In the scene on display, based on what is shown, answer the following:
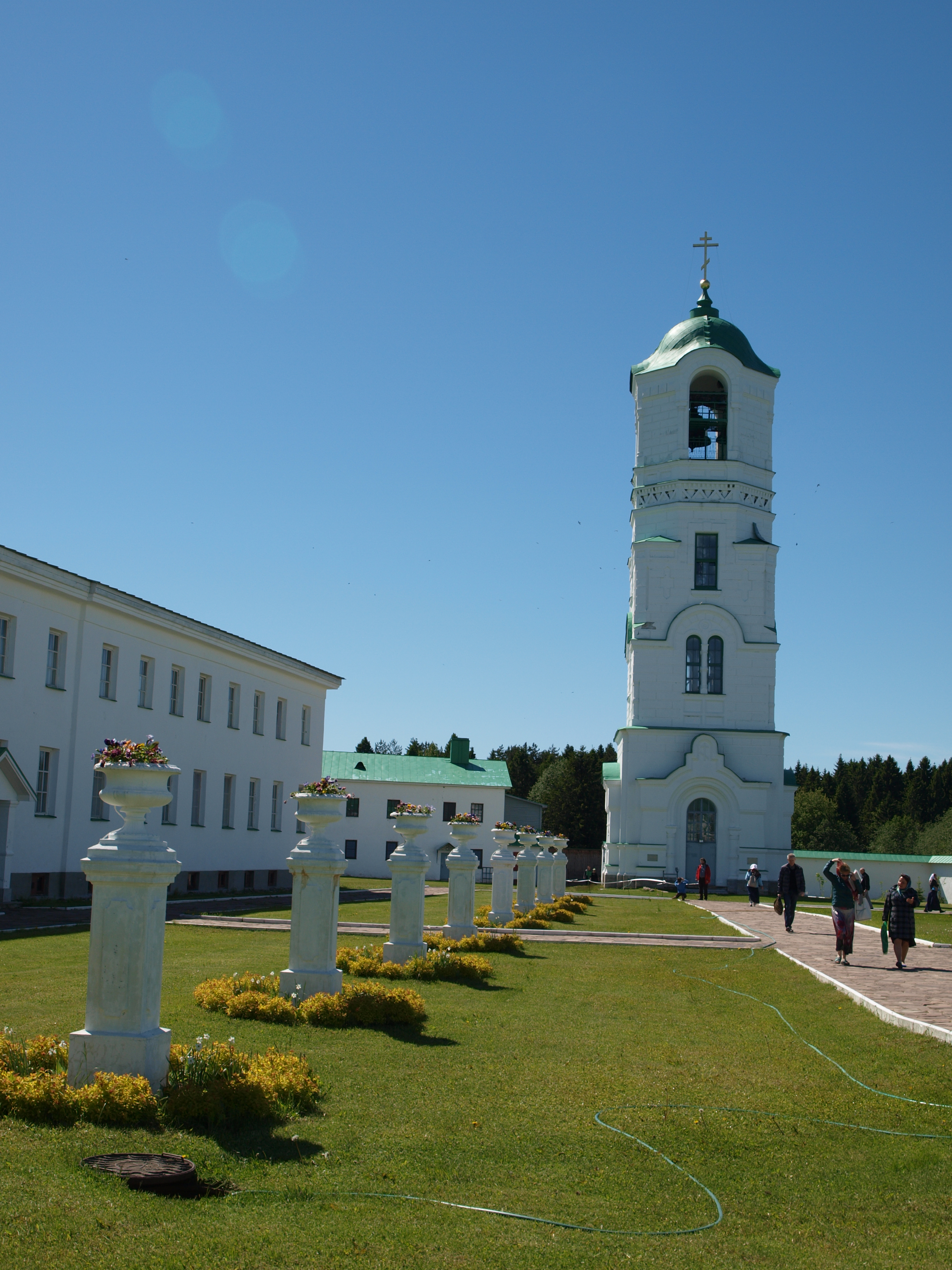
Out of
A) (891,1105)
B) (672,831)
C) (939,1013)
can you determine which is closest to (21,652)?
(939,1013)

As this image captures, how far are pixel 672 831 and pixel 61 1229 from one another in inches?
1774

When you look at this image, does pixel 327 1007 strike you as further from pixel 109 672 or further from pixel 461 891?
pixel 109 672

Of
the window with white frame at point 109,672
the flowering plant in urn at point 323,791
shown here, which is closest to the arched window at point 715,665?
A: the window with white frame at point 109,672

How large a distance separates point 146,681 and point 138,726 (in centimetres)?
156

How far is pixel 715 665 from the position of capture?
50.2 meters

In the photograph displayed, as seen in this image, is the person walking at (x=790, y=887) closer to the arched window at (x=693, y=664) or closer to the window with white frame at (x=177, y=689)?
the window with white frame at (x=177, y=689)

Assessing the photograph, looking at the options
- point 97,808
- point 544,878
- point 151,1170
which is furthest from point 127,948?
point 544,878

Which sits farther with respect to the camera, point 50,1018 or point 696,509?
point 696,509

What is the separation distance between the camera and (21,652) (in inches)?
1048

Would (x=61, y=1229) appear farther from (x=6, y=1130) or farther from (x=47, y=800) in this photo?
(x=47, y=800)

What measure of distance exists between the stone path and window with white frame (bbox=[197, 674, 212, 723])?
45.6 ft

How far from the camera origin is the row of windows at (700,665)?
1969 inches

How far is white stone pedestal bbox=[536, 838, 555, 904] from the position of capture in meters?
29.9

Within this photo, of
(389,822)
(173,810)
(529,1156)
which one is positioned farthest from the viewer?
(389,822)
